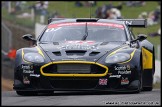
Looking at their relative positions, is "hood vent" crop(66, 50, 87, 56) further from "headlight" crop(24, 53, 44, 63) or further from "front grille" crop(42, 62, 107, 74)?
"headlight" crop(24, 53, 44, 63)

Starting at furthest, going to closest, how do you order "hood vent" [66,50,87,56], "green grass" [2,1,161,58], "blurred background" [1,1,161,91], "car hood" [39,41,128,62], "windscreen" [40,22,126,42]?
1. "green grass" [2,1,161,58]
2. "blurred background" [1,1,161,91]
3. "windscreen" [40,22,126,42]
4. "hood vent" [66,50,87,56]
5. "car hood" [39,41,128,62]

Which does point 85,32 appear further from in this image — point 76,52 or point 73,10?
point 73,10

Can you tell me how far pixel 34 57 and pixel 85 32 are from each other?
1583mm

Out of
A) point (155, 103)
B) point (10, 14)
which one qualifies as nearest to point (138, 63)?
point (155, 103)

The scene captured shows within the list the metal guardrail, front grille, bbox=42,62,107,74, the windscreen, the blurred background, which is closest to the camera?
front grille, bbox=42,62,107,74

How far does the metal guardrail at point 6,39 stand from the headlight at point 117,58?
1391 cm

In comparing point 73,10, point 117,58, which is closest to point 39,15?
point 73,10

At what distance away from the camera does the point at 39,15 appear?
77.6 feet

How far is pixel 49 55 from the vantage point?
952 cm

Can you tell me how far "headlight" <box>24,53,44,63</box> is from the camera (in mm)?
9473

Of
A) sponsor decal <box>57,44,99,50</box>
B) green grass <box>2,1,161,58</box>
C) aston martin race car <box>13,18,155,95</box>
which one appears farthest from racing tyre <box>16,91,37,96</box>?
green grass <box>2,1,161,58</box>

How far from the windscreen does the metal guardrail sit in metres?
12.0

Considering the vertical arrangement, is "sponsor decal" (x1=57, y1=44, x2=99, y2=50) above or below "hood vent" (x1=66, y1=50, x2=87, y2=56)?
above

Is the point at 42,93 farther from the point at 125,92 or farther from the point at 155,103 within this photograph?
the point at 155,103
